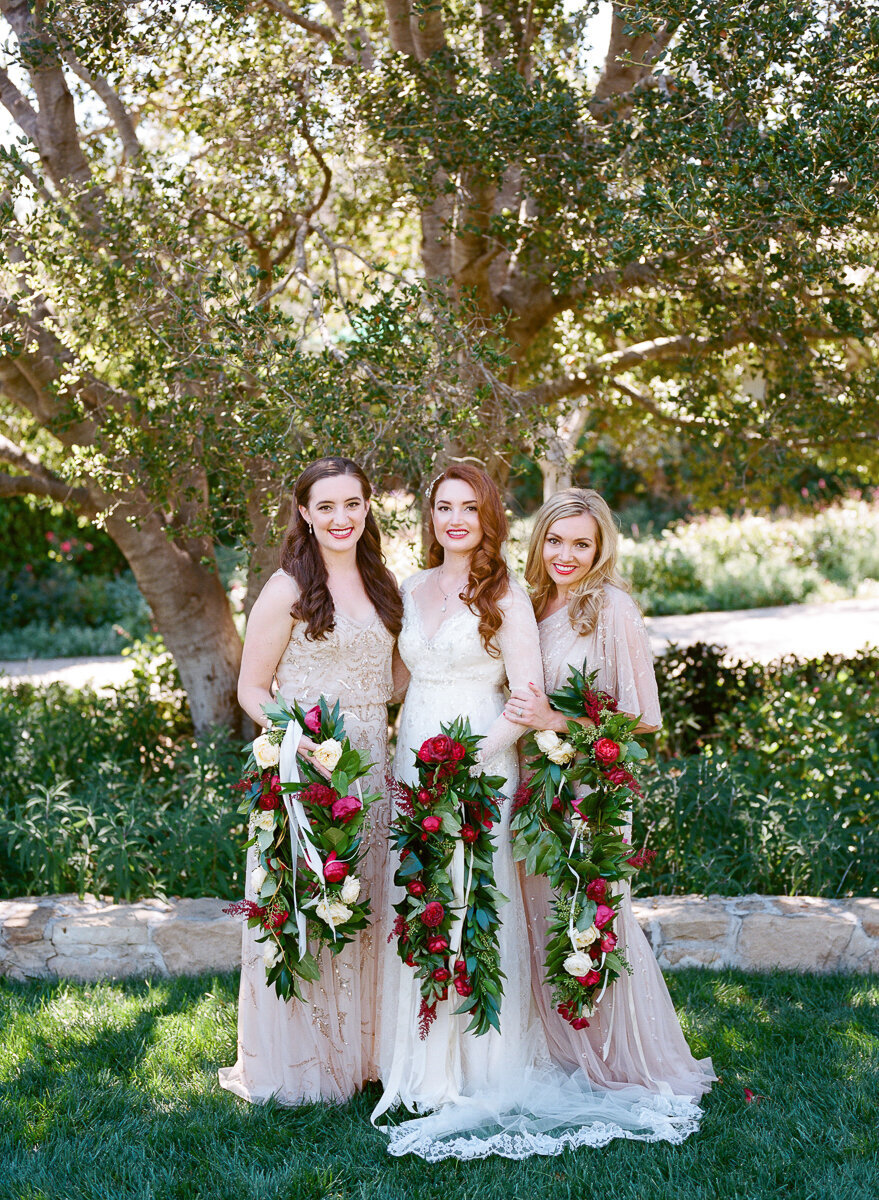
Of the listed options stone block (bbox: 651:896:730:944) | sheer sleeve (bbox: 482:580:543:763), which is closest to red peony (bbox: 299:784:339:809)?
sheer sleeve (bbox: 482:580:543:763)

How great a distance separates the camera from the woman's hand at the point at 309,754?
3.15 meters

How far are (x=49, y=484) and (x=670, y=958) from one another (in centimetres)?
433

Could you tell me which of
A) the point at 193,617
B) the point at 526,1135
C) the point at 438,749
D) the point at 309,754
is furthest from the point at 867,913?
the point at 193,617

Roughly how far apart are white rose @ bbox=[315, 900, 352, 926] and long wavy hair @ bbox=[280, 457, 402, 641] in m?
0.82

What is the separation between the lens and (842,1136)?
3.02 m

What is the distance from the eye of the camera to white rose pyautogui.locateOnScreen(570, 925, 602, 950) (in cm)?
313

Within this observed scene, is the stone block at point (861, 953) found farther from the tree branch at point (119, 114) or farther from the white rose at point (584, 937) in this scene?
the tree branch at point (119, 114)

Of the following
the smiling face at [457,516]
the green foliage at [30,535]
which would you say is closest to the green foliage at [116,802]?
the smiling face at [457,516]

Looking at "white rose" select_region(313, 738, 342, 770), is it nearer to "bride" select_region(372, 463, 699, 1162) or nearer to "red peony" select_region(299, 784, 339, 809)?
"red peony" select_region(299, 784, 339, 809)

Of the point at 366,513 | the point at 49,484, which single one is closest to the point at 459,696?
the point at 366,513

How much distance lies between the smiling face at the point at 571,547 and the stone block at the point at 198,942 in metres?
2.04

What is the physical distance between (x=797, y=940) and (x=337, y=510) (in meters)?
2.58

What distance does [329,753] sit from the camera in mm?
3084

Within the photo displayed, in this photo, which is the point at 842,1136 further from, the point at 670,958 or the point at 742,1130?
the point at 670,958
